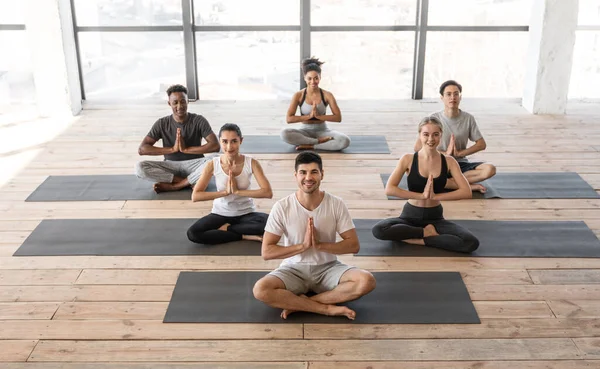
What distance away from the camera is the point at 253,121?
7.02 meters

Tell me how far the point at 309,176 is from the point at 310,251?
1.30ft

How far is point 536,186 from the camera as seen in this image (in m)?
5.05

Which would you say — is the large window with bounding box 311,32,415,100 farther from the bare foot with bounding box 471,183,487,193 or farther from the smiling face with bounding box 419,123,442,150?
the smiling face with bounding box 419,123,442,150

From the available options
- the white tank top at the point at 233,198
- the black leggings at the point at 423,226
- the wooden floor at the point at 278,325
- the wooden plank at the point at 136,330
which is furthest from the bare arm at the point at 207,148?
the wooden plank at the point at 136,330

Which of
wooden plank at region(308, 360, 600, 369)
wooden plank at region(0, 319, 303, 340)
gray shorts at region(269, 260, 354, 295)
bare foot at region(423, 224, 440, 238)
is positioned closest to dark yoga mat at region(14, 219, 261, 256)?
gray shorts at region(269, 260, 354, 295)

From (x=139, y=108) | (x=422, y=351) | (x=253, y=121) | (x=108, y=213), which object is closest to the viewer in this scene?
(x=422, y=351)

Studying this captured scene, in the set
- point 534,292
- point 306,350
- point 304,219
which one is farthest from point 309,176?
point 534,292

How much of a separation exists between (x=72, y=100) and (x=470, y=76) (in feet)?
14.7

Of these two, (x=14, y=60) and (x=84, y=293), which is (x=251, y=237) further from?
(x=14, y=60)

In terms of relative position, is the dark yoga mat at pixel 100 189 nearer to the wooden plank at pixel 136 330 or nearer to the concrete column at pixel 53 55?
the wooden plank at pixel 136 330

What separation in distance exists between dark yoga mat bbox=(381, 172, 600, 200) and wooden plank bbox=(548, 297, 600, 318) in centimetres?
151

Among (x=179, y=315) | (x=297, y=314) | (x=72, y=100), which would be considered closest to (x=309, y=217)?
(x=297, y=314)

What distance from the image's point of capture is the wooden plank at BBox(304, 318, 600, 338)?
3.10m

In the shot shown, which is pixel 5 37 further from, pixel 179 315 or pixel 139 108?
pixel 179 315
